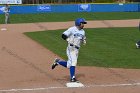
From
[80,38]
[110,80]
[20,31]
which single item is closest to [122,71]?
[110,80]

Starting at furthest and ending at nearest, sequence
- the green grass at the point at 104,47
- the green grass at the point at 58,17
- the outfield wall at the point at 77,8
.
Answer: the outfield wall at the point at 77,8, the green grass at the point at 58,17, the green grass at the point at 104,47

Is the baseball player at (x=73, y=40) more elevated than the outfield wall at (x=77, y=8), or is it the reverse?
the baseball player at (x=73, y=40)

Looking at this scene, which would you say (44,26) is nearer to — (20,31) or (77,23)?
(20,31)

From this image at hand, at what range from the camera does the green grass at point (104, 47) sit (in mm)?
14991

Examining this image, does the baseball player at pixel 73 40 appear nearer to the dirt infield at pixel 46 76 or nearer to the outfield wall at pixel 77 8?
the dirt infield at pixel 46 76

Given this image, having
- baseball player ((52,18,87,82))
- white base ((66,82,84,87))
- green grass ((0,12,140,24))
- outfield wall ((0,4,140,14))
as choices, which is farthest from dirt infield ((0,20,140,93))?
outfield wall ((0,4,140,14))

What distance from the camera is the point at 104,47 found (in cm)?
1848

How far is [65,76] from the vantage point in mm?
12477

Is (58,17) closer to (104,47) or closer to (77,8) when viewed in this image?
(77,8)

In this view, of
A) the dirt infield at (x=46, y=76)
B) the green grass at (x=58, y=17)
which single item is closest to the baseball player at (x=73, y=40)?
the dirt infield at (x=46, y=76)

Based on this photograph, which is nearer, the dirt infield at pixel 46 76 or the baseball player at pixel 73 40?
the dirt infield at pixel 46 76

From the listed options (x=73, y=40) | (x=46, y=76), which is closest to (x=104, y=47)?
(x=46, y=76)

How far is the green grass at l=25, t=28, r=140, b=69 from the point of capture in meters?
15.0

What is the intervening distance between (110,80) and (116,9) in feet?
117
